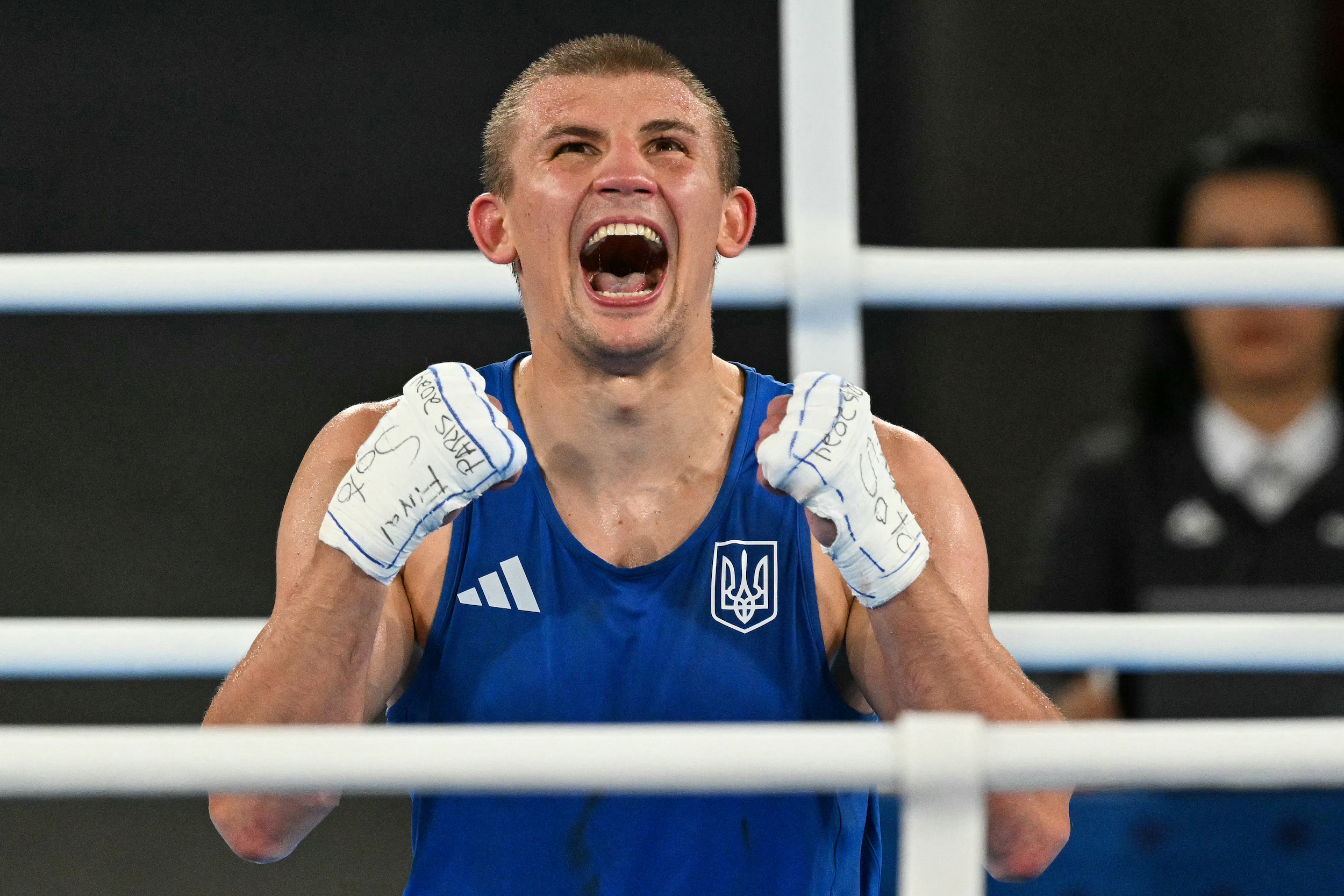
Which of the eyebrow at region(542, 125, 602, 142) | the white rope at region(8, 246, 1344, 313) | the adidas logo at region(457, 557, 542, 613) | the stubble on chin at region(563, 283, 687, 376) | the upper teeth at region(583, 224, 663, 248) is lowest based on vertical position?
the adidas logo at region(457, 557, 542, 613)

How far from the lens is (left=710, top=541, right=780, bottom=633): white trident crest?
129 cm

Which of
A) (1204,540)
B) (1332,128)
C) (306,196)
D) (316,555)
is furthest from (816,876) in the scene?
(1332,128)

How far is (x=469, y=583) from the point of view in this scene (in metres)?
1.29

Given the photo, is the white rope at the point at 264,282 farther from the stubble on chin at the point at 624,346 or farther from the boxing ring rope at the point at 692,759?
the boxing ring rope at the point at 692,759

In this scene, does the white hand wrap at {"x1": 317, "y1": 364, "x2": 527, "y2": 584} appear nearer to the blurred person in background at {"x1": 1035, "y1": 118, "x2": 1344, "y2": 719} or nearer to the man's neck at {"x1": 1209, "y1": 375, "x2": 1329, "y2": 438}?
the blurred person in background at {"x1": 1035, "y1": 118, "x2": 1344, "y2": 719}

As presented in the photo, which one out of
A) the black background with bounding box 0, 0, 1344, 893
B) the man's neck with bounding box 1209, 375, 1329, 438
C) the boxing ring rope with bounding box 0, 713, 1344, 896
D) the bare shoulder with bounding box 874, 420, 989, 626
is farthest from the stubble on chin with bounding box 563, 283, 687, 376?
the black background with bounding box 0, 0, 1344, 893

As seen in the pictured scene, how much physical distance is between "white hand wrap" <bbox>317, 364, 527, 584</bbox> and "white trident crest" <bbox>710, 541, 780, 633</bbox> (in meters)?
0.25

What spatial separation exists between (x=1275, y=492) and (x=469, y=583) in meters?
1.48

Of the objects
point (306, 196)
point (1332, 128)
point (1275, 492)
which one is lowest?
point (1275, 492)

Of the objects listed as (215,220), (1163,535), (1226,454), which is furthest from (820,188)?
(215,220)

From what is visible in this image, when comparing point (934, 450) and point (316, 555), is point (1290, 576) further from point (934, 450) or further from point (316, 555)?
Answer: point (316, 555)

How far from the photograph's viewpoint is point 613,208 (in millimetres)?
1330

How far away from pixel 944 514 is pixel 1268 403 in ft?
4.12

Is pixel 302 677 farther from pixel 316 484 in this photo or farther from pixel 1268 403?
pixel 1268 403
